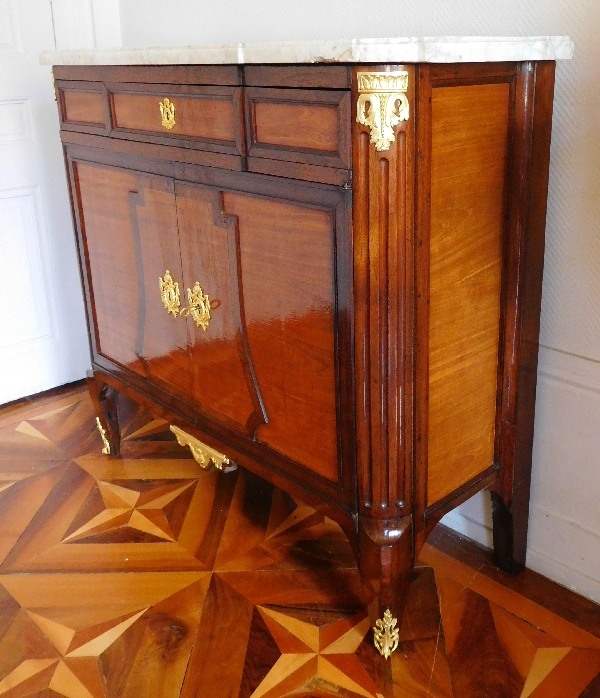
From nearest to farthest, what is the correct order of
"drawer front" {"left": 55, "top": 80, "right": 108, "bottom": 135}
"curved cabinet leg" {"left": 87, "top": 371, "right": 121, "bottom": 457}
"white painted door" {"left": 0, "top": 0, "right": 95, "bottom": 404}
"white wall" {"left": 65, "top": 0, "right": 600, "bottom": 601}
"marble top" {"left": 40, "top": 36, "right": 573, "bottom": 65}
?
"marble top" {"left": 40, "top": 36, "right": 573, "bottom": 65}, "white wall" {"left": 65, "top": 0, "right": 600, "bottom": 601}, "drawer front" {"left": 55, "top": 80, "right": 108, "bottom": 135}, "curved cabinet leg" {"left": 87, "top": 371, "right": 121, "bottom": 457}, "white painted door" {"left": 0, "top": 0, "right": 95, "bottom": 404}

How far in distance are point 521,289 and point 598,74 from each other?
0.91ft

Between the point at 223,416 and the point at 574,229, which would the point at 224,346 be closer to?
the point at 223,416

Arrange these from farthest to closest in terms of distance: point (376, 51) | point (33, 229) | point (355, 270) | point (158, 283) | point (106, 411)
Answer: point (33, 229) → point (106, 411) → point (158, 283) → point (355, 270) → point (376, 51)

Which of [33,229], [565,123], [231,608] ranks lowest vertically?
[231,608]

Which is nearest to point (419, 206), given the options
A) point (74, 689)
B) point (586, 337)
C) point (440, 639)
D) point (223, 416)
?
point (586, 337)

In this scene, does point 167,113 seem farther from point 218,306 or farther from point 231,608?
point 231,608

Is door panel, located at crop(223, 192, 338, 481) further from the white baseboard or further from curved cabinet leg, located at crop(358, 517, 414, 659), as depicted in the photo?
the white baseboard

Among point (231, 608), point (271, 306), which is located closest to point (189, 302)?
point (271, 306)

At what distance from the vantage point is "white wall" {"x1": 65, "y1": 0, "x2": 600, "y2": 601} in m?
0.95

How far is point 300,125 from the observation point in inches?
32.8

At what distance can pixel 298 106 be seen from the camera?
83 cm

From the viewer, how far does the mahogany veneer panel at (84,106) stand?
1.19m

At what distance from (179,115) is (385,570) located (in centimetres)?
65

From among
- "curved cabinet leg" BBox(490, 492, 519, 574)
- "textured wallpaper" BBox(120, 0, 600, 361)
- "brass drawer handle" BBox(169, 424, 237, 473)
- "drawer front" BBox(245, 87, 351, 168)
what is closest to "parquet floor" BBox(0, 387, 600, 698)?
"curved cabinet leg" BBox(490, 492, 519, 574)
